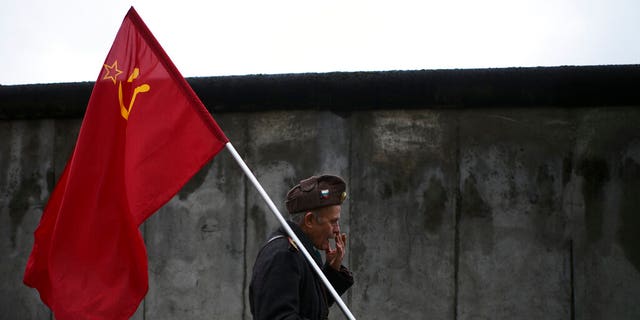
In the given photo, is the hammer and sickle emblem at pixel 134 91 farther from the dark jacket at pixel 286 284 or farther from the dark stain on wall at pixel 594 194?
the dark stain on wall at pixel 594 194

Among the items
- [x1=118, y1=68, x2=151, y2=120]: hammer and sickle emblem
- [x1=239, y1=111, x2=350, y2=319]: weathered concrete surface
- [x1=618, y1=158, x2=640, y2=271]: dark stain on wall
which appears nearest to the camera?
[x1=118, y1=68, x2=151, y2=120]: hammer and sickle emblem

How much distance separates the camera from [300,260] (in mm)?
3463

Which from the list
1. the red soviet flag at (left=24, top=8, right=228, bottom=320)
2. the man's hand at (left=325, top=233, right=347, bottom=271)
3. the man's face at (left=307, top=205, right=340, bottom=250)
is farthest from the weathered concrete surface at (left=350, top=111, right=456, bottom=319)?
the red soviet flag at (left=24, top=8, right=228, bottom=320)

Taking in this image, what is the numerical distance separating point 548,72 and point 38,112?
3.57 m

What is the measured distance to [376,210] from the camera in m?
5.66

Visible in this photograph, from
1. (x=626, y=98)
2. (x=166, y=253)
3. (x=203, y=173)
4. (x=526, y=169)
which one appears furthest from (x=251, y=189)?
(x=626, y=98)

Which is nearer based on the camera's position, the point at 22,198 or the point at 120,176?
the point at 120,176

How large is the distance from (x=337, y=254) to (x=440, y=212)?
1.79 meters

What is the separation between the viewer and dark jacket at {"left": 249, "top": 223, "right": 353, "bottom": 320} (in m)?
3.25

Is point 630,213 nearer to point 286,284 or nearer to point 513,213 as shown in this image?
point 513,213

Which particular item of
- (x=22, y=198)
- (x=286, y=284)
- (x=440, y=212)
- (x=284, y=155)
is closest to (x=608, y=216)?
(x=440, y=212)

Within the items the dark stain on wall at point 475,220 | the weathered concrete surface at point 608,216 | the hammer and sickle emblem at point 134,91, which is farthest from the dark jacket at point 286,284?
the weathered concrete surface at point 608,216

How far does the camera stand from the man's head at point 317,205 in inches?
143

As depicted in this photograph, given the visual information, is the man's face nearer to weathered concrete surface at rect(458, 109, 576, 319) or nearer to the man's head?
the man's head
